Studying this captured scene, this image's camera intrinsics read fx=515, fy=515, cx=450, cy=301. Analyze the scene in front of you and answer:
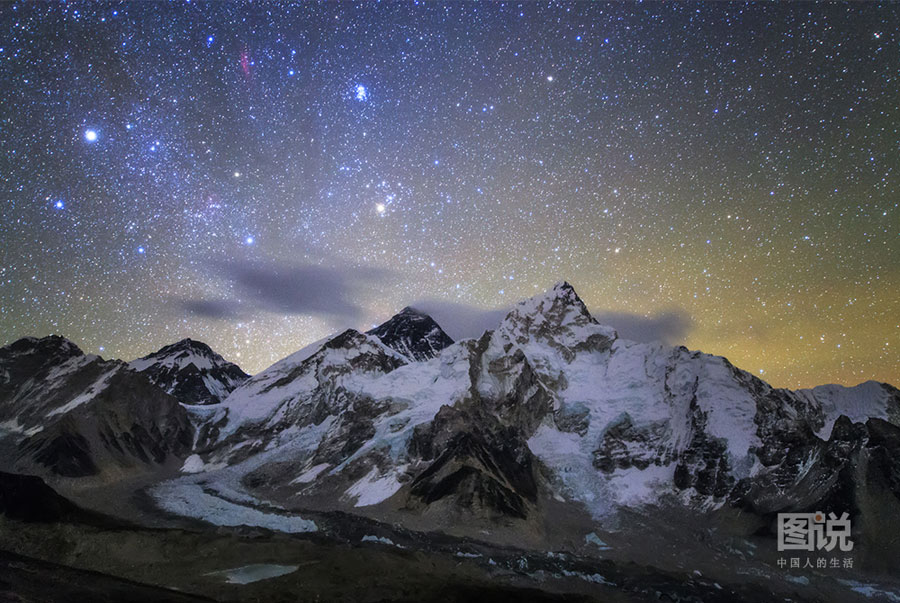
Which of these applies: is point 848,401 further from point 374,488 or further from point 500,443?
point 374,488

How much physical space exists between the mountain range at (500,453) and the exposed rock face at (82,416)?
0.64 m

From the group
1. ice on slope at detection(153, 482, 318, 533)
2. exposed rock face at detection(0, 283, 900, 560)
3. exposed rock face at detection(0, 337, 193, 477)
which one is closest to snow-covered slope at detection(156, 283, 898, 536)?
exposed rock face at detection(0, 283, 900, 560)

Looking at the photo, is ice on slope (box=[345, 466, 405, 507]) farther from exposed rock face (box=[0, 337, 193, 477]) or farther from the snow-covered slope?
exposed rock face (box=[0, 337, 193, 477])

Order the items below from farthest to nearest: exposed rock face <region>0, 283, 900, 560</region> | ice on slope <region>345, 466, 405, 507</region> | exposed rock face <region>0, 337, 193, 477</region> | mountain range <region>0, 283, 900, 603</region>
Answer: exposed rock face <region>0, 337, 193, 477</region> < ice on slope <region>345, 466, 405, 507</region> < exposed rock face <region>0, 283, 900, 560</region> < mountain range <region>0, 283, 900, 603</region>

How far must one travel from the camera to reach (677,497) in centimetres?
13525

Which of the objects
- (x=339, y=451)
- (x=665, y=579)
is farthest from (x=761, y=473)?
(x=339, y=451)

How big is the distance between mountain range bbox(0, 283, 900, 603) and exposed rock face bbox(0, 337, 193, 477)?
2.11 feet

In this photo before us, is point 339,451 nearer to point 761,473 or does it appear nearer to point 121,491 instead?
point 121,491

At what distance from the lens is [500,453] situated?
496 feet

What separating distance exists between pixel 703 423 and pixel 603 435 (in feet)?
104

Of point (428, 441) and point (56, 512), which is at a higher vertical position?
point (428, 441)

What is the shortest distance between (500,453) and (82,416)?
12915cm

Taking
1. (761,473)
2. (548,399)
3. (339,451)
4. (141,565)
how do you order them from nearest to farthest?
(141,565) < (761,473) < (339,451) < (548,399)

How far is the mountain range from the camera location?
113375 mm
